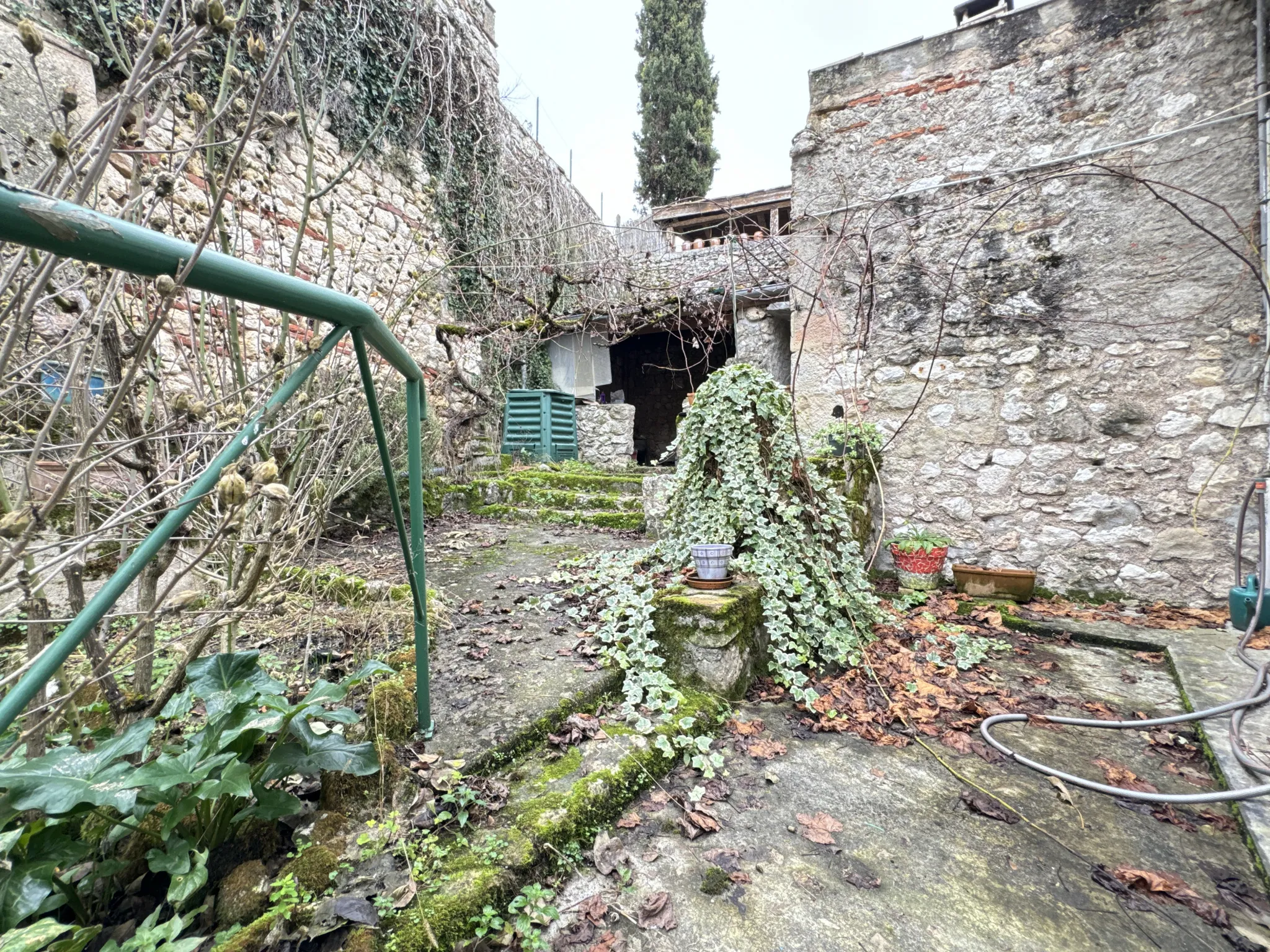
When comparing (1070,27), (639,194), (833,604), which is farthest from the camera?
(639,194)

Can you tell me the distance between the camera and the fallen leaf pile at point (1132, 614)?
9.84ft

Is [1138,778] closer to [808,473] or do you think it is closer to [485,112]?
[808,473]

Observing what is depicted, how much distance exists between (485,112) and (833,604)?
759 cm

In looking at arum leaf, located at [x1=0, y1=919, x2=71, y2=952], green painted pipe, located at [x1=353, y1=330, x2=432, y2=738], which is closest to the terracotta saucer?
green painted pipe, located at [x1=353, y1=330, x2=432, y2=738]

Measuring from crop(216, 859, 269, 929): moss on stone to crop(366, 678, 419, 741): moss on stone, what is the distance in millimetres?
396

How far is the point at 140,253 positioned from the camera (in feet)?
2.10

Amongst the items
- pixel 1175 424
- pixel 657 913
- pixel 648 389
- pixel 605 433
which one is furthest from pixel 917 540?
pixel 648 389

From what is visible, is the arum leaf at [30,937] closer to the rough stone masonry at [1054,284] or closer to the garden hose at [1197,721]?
the garden hose at [1197,721]

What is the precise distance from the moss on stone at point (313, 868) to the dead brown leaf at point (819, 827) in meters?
1.20

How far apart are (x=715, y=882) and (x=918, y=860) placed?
567 millimetres

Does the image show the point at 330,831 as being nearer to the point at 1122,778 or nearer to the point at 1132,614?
the point at 1122,778

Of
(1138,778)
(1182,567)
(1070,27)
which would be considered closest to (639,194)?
(1070,27)

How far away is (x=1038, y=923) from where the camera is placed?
4.08 feet

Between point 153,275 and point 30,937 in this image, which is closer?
point 153,275
